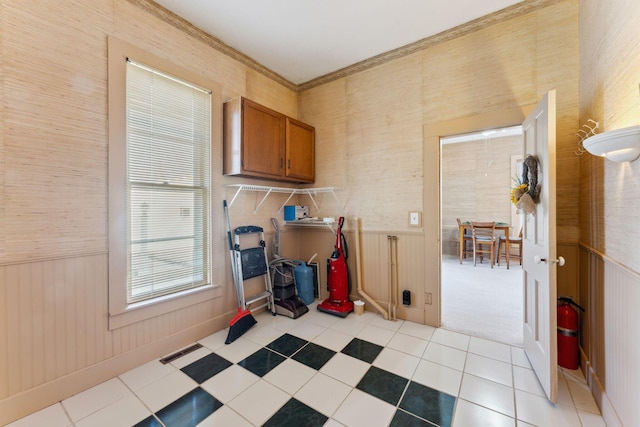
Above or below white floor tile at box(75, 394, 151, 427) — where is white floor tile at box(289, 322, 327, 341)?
A: above

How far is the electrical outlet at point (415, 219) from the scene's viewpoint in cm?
283

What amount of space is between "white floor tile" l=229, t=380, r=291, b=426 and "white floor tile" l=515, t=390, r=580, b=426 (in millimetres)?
1490

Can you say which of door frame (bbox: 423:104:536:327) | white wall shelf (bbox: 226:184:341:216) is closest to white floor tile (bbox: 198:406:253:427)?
white wall shelf (bbox: 226:184:341:216)

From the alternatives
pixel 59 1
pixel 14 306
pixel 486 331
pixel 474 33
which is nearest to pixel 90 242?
pixel 14 306

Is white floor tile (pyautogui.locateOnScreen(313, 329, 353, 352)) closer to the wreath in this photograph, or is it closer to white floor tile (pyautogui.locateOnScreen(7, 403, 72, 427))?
white floor tile (pyautogui.locateOnScreen(7, 403, 72, 427))

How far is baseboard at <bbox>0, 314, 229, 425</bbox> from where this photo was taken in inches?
61.9

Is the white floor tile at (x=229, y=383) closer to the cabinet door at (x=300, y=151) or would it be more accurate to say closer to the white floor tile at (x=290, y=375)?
the white floor tile at (x=290, y=375)

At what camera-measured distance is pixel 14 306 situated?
1.58m

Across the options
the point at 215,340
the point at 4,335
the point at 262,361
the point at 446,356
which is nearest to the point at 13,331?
the point at 4,335

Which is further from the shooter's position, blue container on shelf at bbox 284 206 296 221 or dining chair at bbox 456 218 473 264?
dining chair at bbox 456 218 473 264

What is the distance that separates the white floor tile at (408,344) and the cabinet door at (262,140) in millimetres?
2169

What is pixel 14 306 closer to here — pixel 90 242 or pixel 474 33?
pixel 90 242

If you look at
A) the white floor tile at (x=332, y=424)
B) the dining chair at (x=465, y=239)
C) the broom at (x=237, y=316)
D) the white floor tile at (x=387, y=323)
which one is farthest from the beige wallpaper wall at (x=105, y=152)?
the dining chair at (x=465, y=239)

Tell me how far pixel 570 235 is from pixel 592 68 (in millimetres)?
1268
